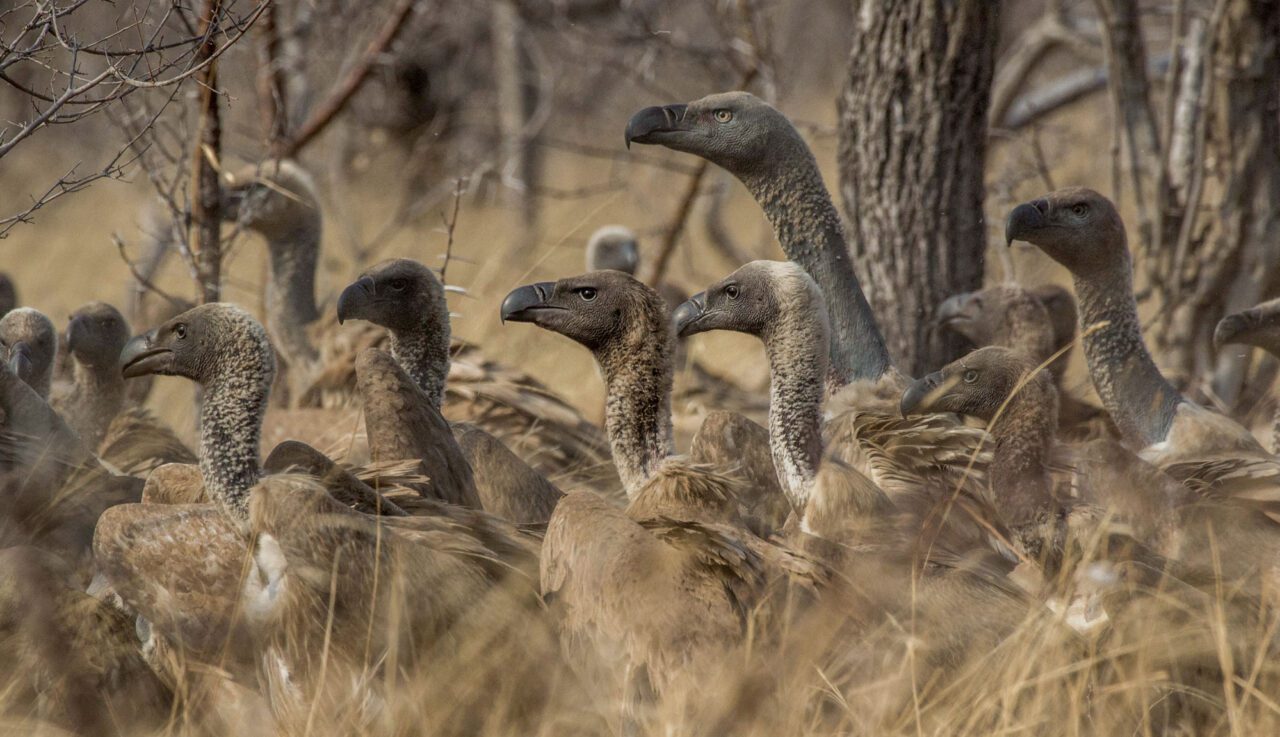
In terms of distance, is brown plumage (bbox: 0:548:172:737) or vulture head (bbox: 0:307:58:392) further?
vulture head (bbox: 0:307:58:392)

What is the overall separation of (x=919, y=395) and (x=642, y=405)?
29.4 inches

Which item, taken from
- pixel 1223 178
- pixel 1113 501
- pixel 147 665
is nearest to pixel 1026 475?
pixel 1113 501

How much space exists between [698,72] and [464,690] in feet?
35.7

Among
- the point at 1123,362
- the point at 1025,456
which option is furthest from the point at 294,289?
the point at 1025,456

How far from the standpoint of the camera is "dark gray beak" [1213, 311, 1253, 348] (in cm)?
548

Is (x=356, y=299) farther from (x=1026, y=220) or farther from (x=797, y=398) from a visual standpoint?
(x=1026, y=220)

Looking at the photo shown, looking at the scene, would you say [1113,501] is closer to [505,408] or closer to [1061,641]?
[1061,641]

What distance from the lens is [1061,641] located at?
3512 millimetres

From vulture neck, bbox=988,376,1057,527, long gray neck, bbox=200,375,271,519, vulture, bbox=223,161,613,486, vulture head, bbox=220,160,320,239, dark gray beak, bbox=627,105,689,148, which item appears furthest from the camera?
vulture head, bbox=220,160,320,239

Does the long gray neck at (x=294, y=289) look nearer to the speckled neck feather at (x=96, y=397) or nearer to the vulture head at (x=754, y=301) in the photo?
the speckled neck feather at (x=96, y=397)

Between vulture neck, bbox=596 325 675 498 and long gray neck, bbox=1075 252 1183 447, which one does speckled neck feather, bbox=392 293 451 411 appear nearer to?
vulture neck, bbox=596 325 675 498

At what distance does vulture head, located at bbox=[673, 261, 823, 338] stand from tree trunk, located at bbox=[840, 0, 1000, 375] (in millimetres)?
1718

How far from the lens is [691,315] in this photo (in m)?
4.61

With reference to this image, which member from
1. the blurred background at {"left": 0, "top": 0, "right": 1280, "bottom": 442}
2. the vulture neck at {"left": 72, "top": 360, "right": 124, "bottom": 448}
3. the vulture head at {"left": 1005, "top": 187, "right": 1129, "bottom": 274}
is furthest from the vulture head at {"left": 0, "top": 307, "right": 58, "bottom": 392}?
the vulture head at {"left": 1005, "top": 187, "right": 1129, "bottom": 274}
